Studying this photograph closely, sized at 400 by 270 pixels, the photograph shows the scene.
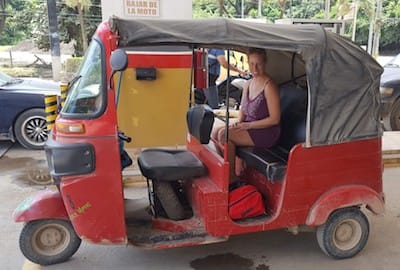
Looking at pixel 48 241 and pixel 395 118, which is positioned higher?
pixel 48 241

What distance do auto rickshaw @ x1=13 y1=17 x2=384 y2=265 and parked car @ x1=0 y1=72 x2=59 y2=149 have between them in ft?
13.0

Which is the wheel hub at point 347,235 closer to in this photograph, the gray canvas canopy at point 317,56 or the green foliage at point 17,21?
the gray canvas canopy at point 317,56

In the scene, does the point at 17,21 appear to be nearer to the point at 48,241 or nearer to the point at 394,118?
the point at 394,118

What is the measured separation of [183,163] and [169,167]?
19 cm

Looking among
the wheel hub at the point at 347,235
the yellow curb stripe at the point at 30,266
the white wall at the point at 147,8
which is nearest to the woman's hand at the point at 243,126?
the wheel hub at the point at 347,235

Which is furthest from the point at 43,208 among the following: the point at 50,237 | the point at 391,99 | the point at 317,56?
the point at 391,99

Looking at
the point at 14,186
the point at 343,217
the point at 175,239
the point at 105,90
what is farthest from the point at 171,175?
the point at 14,186

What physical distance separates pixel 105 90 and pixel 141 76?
3.46m

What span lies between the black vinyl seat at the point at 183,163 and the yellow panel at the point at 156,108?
2832mm

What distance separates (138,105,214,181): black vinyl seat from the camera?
351 cm

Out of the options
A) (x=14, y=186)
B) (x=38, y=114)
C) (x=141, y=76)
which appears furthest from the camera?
(x=38, y=114)

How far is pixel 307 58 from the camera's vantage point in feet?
10.7

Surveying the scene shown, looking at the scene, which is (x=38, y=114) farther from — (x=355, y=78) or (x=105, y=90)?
(x=355, y=78)

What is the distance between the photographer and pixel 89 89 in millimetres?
3141
